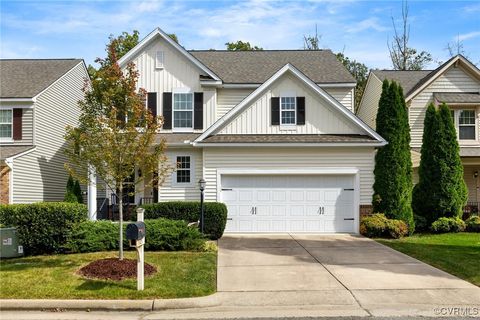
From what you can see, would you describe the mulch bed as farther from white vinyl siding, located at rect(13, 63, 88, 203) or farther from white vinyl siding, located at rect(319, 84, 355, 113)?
white vinyl siding, located at rect(319, 84, 355, 113)

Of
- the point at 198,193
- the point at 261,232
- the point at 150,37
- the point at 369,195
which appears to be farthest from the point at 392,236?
the point at 150,37

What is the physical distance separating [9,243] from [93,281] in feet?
14.2

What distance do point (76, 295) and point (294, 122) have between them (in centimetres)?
1178

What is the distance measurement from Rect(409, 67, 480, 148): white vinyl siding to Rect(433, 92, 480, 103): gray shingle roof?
34 cm

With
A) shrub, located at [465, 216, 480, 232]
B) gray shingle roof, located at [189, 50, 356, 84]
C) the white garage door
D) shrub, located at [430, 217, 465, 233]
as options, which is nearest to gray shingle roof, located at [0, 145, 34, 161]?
gray shingle roof, located at [189, 50, 356, 84]

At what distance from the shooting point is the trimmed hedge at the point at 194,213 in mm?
16281

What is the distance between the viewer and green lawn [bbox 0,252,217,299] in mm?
8641

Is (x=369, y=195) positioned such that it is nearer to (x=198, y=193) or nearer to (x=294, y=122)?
(x=294, y=122)

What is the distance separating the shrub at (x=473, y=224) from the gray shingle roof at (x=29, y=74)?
19224 mm

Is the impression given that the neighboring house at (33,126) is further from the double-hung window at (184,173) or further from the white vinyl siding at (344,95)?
the white vinyl siding at (344,95)

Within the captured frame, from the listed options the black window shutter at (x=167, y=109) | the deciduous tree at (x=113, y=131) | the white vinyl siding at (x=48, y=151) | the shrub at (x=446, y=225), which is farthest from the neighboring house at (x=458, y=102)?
the white vinyl siding at (x=48, y=151)

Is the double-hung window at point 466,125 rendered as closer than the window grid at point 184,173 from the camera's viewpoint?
No

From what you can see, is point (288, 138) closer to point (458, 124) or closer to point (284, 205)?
point (284, 205)

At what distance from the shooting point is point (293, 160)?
1784cm
